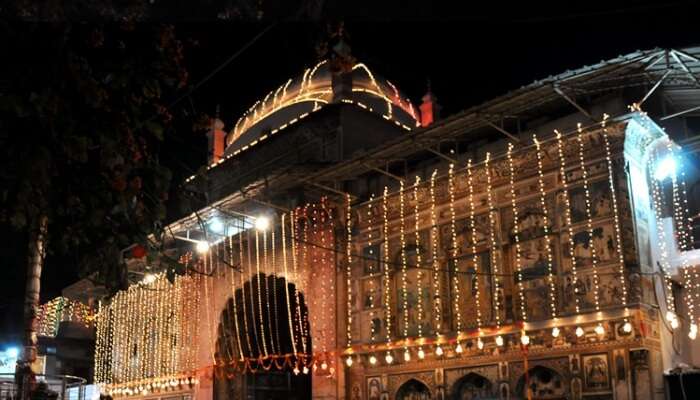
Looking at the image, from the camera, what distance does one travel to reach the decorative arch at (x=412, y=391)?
16438mm

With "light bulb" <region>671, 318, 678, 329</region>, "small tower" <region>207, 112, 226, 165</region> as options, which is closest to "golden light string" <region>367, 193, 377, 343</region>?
"light bulb" <region>671, 318, 678, 329</region>

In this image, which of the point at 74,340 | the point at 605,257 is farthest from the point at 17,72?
the point at 74,340

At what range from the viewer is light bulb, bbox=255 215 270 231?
2075cm

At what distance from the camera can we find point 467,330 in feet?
50.7

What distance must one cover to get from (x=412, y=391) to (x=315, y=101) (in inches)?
384

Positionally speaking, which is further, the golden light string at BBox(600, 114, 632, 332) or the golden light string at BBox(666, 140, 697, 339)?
the golden light string at BBox(666, 140, 697, 339)

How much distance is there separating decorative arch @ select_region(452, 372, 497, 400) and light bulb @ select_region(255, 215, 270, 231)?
7.50m

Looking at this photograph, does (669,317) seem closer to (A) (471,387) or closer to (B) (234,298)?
(A) (471,387)

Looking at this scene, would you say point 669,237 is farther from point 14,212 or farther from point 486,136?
point 14,212

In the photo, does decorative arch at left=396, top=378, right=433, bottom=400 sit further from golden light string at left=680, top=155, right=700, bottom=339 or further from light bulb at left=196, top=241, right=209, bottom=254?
light bulb at left=196, top=241, right=209, bottom=254

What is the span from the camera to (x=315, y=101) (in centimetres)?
2272

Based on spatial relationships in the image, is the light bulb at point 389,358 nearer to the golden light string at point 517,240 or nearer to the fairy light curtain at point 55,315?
the golden light string at point 517,240

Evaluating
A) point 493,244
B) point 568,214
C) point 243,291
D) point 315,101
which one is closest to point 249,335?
point 243,291

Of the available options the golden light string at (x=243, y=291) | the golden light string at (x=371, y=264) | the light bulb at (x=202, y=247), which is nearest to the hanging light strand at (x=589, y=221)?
the golden light string at (x=371, y=264)
